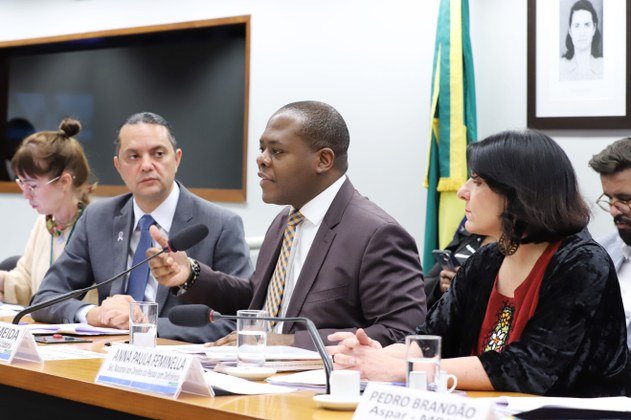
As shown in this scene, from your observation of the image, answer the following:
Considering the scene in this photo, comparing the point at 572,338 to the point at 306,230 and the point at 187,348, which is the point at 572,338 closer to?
the point at 187,348

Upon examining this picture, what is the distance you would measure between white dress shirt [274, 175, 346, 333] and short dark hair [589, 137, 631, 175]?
1.07 meters

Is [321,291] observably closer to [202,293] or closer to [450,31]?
[202,293]

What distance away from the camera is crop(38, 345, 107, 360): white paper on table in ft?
7.21

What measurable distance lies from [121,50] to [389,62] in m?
2.02

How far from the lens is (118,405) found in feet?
5.67

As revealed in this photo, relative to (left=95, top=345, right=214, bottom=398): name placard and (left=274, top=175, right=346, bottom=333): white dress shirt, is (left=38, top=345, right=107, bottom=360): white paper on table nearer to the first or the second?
(left=95, top=345, right=214, bottom=398): name placard

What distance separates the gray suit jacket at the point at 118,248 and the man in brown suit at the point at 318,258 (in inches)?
9.9

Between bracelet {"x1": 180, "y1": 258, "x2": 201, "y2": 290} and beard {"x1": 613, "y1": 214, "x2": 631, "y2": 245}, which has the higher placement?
beard {"x1": 613, "y1": 214, "x2": 631, "y2": 245}

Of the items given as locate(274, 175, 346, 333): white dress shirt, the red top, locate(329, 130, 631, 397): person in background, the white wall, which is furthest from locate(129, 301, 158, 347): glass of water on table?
the white wall

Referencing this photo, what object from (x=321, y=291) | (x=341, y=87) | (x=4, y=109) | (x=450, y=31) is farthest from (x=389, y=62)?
(x=4, y=109)

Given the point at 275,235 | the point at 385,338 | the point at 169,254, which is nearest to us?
the point at 385,338

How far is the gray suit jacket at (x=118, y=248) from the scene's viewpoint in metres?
3.24

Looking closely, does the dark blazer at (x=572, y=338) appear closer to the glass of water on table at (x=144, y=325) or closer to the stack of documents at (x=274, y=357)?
the stack of documents at (x=274, y=357)

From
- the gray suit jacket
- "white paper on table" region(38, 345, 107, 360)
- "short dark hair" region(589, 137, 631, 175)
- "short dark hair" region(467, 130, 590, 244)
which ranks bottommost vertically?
"white paper on table" region(38, 345, 107, 360)
